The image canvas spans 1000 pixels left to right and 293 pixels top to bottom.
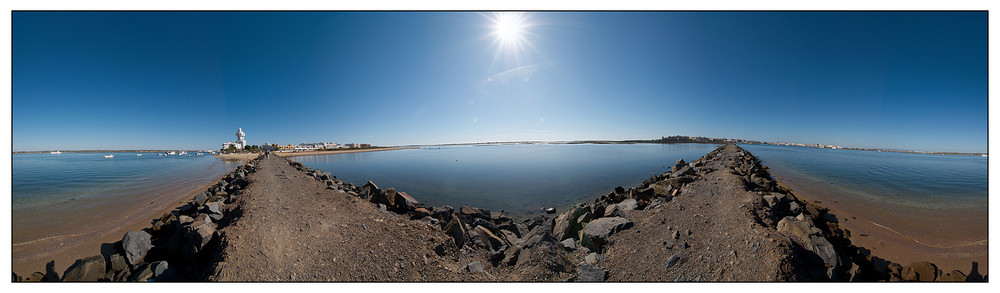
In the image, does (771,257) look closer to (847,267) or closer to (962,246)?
(847,267)

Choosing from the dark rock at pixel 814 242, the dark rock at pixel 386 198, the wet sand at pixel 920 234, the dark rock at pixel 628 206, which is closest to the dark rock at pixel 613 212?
the dark rock at pixel 628 206

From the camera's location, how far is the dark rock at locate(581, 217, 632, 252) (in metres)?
4.30

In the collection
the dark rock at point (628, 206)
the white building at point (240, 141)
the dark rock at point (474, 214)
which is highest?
the white building at point (240, 141)

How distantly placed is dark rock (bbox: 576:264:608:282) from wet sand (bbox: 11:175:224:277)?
7.22 m

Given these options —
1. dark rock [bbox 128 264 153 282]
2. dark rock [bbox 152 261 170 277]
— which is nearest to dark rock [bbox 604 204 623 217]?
dark rock [bbox 152 261 170 277]

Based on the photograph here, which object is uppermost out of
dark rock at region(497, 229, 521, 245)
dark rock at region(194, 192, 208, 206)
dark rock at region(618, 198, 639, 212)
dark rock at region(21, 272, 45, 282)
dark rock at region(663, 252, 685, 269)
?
dark rock at region(618, 198, 639, 212)

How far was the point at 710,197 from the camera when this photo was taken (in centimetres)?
612

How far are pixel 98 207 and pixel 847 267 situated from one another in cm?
1608

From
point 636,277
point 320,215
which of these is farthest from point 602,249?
point 320,215

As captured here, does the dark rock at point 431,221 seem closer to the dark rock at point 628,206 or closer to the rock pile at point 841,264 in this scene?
the dark rock at point 628,206

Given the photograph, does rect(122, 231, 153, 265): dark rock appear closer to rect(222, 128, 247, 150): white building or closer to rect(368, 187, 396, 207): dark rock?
rect(368, 187, 396, 207): dark rock

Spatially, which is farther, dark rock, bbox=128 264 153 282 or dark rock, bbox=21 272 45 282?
dark rock, bbox=21 272 45 282

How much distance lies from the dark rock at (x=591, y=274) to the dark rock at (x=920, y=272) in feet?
11.7

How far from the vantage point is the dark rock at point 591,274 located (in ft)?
11.4
